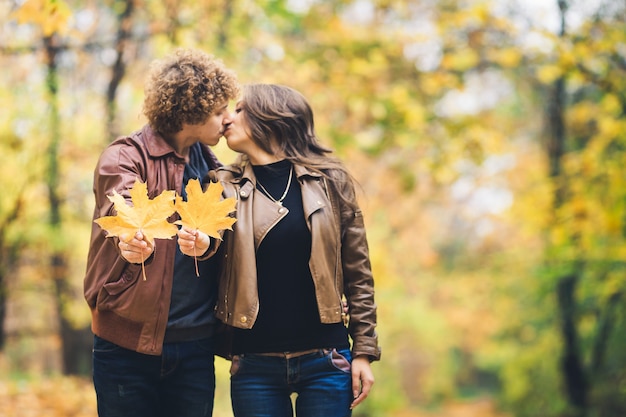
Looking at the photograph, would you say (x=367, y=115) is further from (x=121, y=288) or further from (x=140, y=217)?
(x=140, y=217)

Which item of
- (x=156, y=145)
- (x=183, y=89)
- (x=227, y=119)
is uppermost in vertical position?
(x=183, y=89)

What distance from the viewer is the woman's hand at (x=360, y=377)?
2.66m

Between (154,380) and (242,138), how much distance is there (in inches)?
41.5

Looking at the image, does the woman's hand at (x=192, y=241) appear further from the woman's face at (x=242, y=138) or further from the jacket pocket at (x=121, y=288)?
the woman's face at (x=242, y=138)

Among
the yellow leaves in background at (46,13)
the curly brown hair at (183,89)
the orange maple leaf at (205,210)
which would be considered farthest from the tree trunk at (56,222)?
the orange maple leaf at (205,210)

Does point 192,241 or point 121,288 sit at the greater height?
point 192,241

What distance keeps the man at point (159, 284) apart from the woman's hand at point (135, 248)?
0.07 meters

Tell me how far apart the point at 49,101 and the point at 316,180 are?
489 cm

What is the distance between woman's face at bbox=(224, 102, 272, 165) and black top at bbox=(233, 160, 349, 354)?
318 mm

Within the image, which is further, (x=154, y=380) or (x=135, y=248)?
(x=154, y=380)

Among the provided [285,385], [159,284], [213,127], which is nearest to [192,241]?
[159,284]

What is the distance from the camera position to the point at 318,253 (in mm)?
2590

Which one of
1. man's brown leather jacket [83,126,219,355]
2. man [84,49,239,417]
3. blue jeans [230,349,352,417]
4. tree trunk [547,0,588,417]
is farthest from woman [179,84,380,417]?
tree trunk [547,0,588,417]

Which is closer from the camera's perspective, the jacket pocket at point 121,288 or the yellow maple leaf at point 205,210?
the yellow maple leaf at point 205,210
